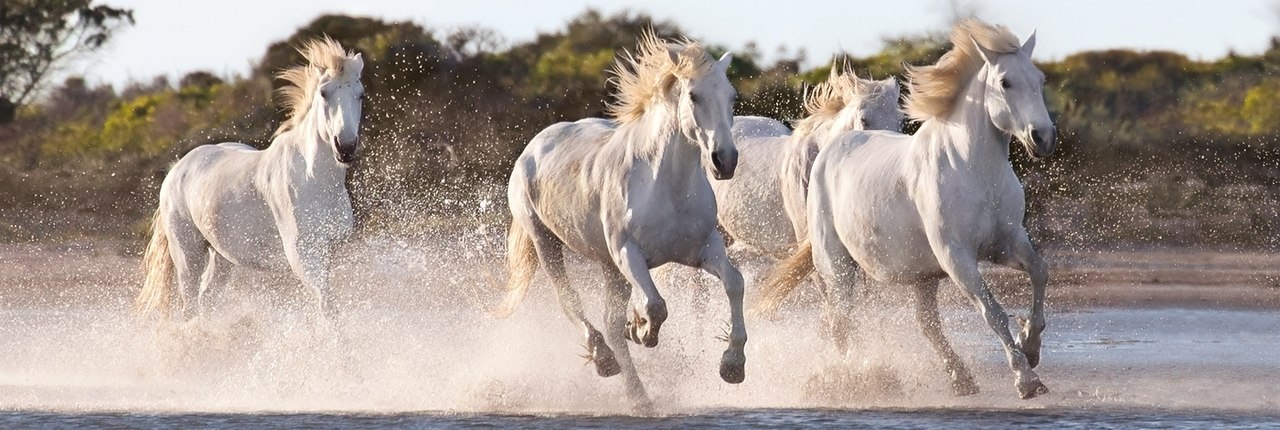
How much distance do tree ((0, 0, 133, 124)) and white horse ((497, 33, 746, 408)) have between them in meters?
21.5

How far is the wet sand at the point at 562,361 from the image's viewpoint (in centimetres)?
965

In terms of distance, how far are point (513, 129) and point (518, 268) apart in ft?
47.8

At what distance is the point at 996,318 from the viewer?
29.0 ft

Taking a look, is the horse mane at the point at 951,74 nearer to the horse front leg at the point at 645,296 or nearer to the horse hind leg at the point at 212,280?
the horse front leg at the point at 645,296

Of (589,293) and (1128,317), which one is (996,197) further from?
(589,293)

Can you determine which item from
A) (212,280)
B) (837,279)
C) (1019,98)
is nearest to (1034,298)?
(1019,98)

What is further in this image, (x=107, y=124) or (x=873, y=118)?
(x=107, y=124)

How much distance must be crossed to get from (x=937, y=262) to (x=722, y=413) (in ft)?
3.49

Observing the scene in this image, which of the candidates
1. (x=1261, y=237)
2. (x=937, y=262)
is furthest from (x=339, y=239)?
(x=1261, y=237)

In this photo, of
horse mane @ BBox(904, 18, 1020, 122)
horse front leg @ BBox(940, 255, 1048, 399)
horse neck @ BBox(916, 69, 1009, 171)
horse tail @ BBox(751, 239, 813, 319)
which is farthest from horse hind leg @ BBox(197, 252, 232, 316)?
horse front leg @ BBox(940, 255, 1048, 399)

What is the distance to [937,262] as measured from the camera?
938 centimetres

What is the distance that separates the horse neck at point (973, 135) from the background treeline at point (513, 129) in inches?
420

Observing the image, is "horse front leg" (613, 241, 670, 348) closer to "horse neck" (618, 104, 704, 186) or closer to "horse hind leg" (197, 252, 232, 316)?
"horse neck" (618, 104, 704, 186)

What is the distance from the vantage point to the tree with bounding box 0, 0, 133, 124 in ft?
98.3
